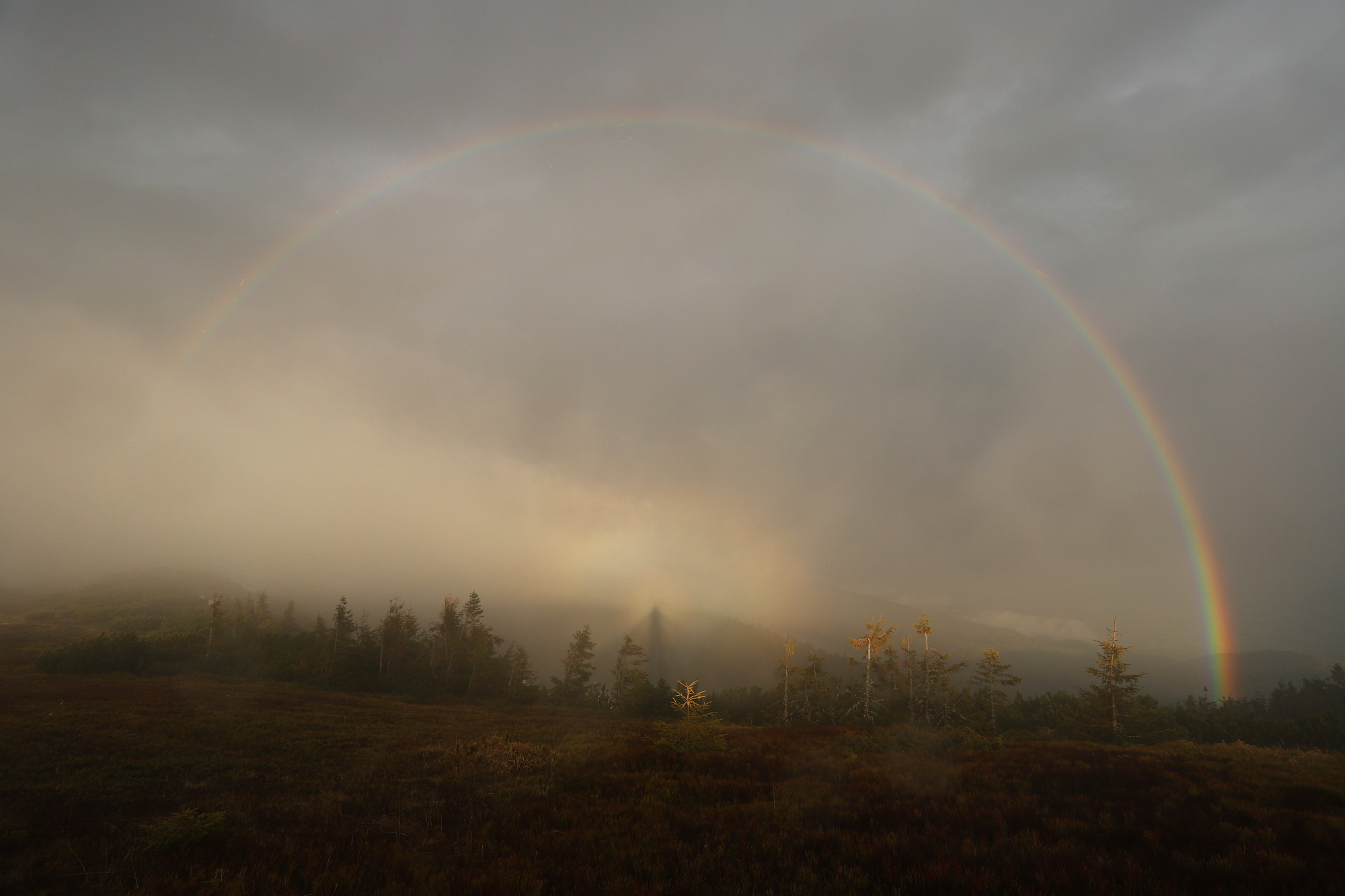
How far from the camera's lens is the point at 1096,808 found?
537 inches

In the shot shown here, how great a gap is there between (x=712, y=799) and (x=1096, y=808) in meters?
10.8

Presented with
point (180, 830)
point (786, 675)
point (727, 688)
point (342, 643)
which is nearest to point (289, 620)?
point (342, 643)

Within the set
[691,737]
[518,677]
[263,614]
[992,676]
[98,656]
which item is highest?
[691,737]

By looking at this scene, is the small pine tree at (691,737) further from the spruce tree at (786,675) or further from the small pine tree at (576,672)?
the small pine tree at (576,672)

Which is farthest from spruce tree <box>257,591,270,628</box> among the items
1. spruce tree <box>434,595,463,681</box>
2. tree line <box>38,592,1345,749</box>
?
spruce tree <box>434,595,463,681</box>

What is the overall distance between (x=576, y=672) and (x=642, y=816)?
64213mm

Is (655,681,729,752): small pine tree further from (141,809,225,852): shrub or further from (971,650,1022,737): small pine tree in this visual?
(971,650,1022,737): small pine tree

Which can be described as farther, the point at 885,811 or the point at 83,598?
the point at 83,598

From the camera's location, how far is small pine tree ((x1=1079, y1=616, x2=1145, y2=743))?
130 feet

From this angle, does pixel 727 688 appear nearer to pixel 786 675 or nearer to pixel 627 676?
pixel 627 676

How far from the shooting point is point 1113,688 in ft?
134

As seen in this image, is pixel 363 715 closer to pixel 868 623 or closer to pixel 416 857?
pixel 416 857

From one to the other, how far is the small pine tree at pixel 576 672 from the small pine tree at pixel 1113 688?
56560mm

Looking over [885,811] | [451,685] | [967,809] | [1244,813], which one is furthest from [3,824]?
[451,685]
